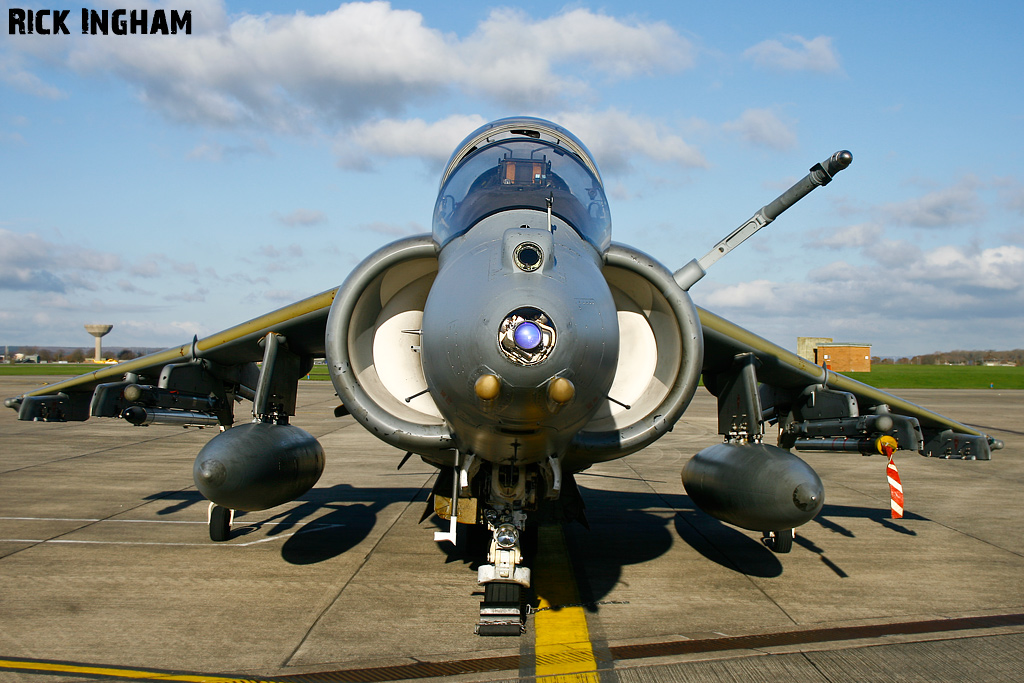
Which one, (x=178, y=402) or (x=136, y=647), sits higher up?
(x=178, y=402)

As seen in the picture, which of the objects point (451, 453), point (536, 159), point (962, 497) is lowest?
point (962, 497)

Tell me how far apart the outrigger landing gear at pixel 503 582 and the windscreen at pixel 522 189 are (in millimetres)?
2163

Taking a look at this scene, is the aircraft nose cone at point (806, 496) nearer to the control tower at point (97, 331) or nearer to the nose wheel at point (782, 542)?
the nose wheel at point (782, 542)

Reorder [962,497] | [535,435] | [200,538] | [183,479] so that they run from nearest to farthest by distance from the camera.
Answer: [535,435], [200,538], [962,497], [183,479]

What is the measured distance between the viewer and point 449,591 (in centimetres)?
630

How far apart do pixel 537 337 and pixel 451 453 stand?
1.94 metres

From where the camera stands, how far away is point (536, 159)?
5508 millimetres

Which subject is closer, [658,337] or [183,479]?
[658,337]

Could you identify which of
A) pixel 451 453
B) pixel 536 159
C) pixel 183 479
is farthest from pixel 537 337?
pixel 183 479

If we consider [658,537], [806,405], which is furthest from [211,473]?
[806,405]

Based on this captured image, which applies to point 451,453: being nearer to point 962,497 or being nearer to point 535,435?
point 535,435

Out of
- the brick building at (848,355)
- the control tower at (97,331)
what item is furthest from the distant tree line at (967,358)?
the control tower at (97,331)

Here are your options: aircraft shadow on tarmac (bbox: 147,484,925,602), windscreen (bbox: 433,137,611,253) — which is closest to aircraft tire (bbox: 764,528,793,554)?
→ aircraft shadow on tarmac (bbox: 147,484,925,602)

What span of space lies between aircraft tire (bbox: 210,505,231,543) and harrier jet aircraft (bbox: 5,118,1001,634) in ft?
0.06
